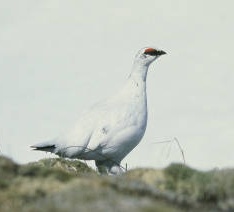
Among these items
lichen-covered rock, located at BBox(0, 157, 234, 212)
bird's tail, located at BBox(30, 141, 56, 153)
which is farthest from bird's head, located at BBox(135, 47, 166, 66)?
lichen-covered rock, located at BBox(0, 157, 234, 212)

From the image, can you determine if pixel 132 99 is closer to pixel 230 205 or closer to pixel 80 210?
pixel 230 205

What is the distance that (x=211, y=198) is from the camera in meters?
9.70

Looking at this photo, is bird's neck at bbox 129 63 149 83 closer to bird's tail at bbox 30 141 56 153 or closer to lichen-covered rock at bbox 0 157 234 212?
bird's tail at bbox 30 141 56 153

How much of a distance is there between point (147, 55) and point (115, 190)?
1021cm

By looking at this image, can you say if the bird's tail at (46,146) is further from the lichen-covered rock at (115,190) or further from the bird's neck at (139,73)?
the lichen-covered rock at (115,190)

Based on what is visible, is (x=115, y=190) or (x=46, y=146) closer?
(x=115, y=190)

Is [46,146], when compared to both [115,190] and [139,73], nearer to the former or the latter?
[139,73]

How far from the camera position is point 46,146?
18.1 meters

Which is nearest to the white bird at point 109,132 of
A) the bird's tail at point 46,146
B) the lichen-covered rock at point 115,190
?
the bird's tail at point 46,146

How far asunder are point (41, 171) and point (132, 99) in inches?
306

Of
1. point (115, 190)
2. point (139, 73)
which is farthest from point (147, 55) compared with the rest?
point (115, 190)

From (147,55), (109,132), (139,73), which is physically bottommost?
(109,132)

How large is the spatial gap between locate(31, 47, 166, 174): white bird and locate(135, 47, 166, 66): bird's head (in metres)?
0.76

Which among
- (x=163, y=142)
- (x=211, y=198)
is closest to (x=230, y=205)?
(x=211, y=198)
